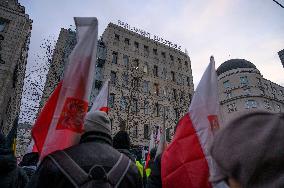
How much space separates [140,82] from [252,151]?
98.1 ft

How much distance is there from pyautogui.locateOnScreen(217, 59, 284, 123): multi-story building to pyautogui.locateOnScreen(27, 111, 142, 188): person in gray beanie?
143 ft

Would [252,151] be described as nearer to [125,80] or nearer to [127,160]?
[127,160]

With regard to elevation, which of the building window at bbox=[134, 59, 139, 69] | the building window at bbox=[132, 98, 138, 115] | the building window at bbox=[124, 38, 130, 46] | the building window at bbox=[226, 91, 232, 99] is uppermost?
the building window at bbox=[124, 38, 130, 46]

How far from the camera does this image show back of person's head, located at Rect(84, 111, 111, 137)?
2480 mm

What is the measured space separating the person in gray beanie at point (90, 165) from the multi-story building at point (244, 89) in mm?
43547

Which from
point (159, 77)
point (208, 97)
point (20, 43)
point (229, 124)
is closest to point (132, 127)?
point (159, 77)

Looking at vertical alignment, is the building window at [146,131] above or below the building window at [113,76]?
below

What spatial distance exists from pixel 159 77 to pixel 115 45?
272 inches

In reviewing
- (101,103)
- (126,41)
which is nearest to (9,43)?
(101,103)

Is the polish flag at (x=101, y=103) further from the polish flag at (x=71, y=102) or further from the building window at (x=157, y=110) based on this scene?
the building window at (x=157, y=110)

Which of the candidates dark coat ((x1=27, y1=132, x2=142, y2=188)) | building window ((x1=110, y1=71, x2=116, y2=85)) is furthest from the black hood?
building window ((x1=110, y1=71, x2=116, y2=85))

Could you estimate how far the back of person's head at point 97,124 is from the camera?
2.48 metres

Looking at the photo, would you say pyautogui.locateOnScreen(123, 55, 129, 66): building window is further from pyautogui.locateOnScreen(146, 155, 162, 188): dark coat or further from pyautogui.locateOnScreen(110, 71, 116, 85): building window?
pyautogui.locateOnScreen(146, 155, 162, 188): dark coat

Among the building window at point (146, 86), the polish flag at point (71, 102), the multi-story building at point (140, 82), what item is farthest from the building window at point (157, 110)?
the polish flag at point (71, 102)
